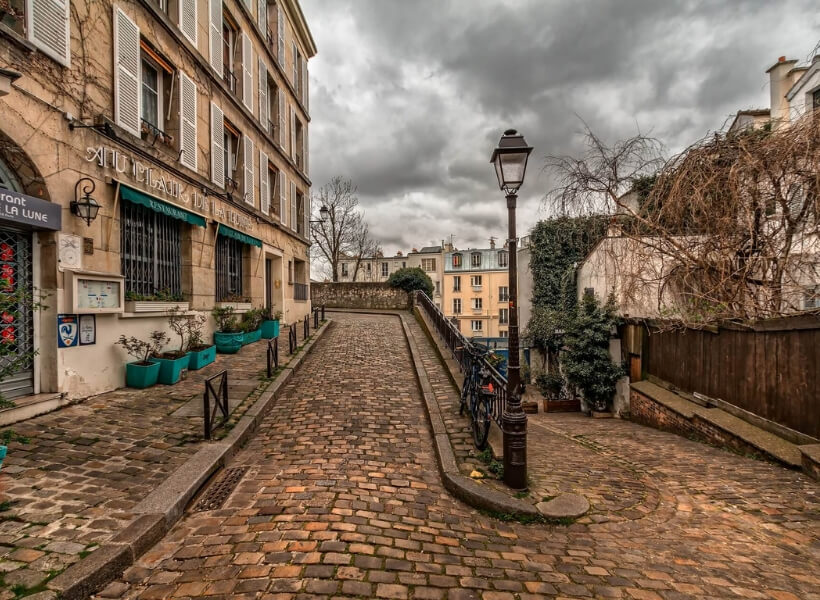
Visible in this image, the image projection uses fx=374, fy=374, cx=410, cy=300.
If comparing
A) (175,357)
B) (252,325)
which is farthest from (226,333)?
(175,357)

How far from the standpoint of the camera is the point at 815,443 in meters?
4.88

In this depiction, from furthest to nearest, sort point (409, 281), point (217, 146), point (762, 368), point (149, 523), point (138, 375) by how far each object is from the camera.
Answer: point (409, 281) < point (217, 146) < point (138, 375) < point (762, 368) < point (149, 523)

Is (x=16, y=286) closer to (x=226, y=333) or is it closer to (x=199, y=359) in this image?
(x=199, y=359)

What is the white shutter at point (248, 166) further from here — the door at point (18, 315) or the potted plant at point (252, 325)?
the door at point (18, 315)

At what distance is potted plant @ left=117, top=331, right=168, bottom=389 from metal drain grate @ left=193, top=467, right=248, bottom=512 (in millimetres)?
3383

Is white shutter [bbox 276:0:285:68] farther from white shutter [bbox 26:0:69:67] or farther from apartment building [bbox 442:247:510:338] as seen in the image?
apartment building [bbox 442:247:510:338]

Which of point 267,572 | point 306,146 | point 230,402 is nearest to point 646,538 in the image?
point 267,572

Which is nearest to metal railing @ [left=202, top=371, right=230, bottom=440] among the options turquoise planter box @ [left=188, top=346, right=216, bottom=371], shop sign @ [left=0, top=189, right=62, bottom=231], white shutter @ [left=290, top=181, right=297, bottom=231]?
turquoise planter box @ [left=188, top=346, right=216, bottom=371]

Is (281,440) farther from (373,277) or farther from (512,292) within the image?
(373,277)

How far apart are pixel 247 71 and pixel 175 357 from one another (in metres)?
9.42

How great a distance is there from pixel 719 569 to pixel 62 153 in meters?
8.92

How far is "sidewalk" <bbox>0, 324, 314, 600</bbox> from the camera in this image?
102 inches

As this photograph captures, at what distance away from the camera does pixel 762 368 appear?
19.4ft

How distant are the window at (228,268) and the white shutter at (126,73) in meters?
3.83
